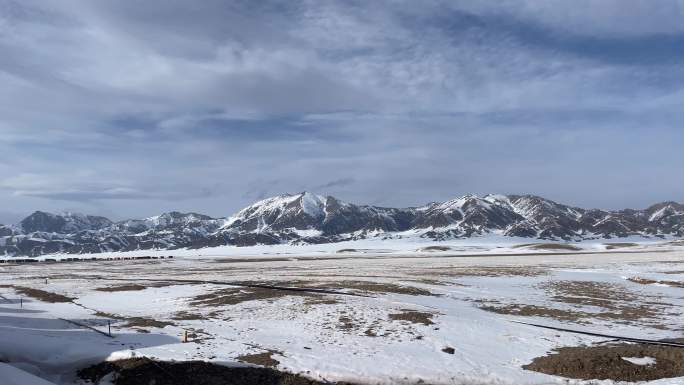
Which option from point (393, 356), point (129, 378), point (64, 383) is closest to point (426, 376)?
point (393, 356)

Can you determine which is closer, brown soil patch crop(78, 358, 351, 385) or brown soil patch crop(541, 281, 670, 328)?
brown soil patch crop(78, 358, 351, 385)

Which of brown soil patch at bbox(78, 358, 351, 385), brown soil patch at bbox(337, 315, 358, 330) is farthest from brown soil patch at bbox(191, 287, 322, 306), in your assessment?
brown soil patch at bbox(78, 358, 351, 385)

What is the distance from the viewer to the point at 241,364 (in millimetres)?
20984

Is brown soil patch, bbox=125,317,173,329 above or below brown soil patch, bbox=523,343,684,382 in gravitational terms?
above

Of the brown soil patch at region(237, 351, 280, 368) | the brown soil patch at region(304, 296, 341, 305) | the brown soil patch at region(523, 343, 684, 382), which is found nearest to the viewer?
the brown soil patch at region(523, 343, 684, 382)

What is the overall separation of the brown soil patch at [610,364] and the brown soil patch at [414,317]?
831cm

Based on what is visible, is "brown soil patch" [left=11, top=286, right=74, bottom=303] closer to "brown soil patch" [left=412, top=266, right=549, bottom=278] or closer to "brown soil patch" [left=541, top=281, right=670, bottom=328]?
"brown soil patch" [left=541, top=281, right=670, bottom=328]

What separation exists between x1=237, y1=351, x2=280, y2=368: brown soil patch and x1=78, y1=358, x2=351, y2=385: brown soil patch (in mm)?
597

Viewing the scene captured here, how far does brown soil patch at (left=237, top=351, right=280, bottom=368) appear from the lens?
837 inches

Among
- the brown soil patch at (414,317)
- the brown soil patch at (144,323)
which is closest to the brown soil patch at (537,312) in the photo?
the brown soil patch at (414,317)

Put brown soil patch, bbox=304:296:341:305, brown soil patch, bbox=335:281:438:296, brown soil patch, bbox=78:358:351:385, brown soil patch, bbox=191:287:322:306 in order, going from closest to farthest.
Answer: brown soil patch, bbox=78:358:351:385 → brown soil patch, bbox=304:296:341:305 → brown soil patch, bbox=191:287:322:306 → brown soil patch, bbox=335:281:438:296

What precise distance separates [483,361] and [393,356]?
411 centimetres

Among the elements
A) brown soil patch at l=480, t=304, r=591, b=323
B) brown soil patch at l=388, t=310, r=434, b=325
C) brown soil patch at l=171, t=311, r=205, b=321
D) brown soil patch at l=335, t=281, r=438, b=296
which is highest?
brown soil patch at l=171, t=311, r=205, b=321

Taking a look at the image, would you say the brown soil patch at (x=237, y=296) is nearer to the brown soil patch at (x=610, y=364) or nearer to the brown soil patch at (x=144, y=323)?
the brown soil patch at (x=144, y=323)
